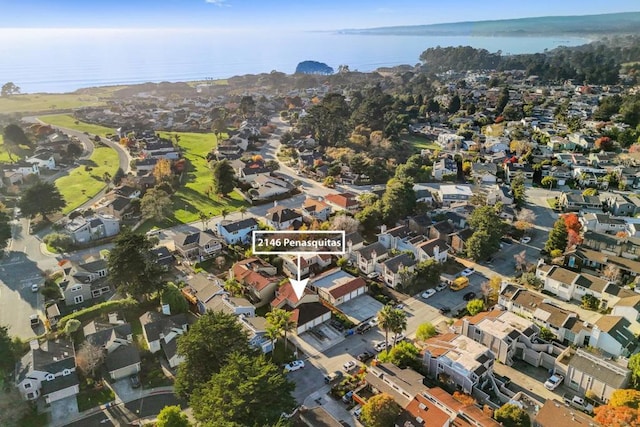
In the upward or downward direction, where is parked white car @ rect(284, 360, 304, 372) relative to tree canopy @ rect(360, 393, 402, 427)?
downward

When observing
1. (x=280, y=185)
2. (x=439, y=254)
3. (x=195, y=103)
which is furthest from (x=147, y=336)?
(x=195, y=103)

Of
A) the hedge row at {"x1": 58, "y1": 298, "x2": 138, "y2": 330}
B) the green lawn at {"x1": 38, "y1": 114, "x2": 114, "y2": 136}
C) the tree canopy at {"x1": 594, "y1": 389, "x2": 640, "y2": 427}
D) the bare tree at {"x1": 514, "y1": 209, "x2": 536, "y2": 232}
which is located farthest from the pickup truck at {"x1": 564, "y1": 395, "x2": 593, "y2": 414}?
the green lawn at {"x1": 38, "y1": 114, "x2": 114, "y2": 136}

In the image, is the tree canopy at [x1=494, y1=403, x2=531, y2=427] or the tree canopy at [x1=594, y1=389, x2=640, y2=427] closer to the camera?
the tree canopy at [x1=594, y1=389, x2=640, y2=427]

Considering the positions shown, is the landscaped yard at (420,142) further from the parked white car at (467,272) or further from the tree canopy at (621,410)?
the tree canopy at (621,410)

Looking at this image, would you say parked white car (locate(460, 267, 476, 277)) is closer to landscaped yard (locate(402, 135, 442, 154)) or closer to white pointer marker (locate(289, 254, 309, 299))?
white pointer marker (locate(289, 254, 309, 299))

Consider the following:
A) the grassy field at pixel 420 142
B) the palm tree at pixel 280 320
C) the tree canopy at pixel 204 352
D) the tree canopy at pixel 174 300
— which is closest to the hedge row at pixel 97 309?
the tree canopy at pixel 174 300

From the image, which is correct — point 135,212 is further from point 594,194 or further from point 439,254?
point 594,194
